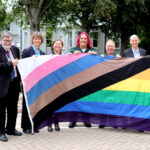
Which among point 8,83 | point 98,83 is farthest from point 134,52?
point 8,83

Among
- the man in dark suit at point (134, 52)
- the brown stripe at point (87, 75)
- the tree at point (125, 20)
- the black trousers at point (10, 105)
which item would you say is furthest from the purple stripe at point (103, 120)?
the tree at point (125, 20)

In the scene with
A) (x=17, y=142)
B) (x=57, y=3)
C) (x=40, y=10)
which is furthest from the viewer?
(x=57, y=3)

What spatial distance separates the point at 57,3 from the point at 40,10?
2.77 m

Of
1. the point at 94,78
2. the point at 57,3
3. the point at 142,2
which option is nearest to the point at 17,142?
the point at 94,78

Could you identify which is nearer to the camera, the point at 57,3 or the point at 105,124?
the point at 105,124

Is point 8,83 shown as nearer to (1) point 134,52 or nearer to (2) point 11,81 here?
(2) point 11,81

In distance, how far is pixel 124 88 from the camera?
6.13 m

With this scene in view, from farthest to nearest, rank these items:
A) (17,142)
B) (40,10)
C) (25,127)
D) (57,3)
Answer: (57,3) → (40,10) → (25,127) → (17,142)

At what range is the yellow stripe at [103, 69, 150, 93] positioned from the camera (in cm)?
608

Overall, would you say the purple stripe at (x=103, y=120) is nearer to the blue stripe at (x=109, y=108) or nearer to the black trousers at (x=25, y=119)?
the blue stripe at (x=109, y=108)

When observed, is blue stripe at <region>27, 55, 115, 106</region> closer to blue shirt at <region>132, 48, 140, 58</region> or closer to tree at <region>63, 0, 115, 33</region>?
Result: blue shirt at <region>132, 48, 140, 58</region>

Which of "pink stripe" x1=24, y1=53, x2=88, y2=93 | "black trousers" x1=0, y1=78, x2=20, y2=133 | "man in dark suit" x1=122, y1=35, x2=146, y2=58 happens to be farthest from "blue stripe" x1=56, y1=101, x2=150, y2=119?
"man in dark suit" x1=122, y1=35, x2=146, y2=58

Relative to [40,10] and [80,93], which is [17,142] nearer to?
[80,93]

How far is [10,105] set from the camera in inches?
229
